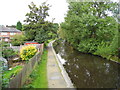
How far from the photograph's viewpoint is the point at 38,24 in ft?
80.4

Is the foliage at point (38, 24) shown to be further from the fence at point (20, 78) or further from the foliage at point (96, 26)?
the fence at point (20, 78)

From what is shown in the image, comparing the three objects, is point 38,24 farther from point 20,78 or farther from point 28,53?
point 20,78

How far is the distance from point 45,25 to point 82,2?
Answer: 365 inches

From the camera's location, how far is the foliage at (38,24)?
2472cm

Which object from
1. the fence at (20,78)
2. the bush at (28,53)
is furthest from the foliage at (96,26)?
the fence at (20,78)

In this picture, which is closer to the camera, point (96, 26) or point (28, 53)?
point (28, 53)

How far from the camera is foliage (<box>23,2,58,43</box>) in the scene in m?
24.7

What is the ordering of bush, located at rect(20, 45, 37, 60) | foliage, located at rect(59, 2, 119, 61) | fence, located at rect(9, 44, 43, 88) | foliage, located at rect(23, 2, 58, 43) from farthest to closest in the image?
foliage, located at rect(23, 2, 58, 43) → foliage, located at rect(59, 2, 119, 61) → bush, located at rect(20, 45, 37, 60) → fence, located at rect(9, 44, 43, 88)

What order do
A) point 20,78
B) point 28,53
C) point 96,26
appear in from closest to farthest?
point 20,78 → point 28,53 → point 96,26

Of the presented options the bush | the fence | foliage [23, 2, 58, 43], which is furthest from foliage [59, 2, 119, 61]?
the fence

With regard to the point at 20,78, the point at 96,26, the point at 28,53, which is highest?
the point at 96,26

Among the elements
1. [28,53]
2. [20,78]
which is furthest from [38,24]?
[20,78]

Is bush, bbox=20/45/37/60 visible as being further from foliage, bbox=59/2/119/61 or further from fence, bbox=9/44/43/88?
foliage, bbox=59/2/119/61

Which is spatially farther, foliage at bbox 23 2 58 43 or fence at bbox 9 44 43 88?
foliage at bbox 23 2 58 43
